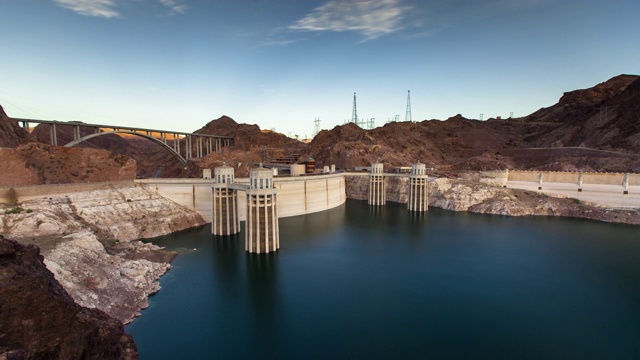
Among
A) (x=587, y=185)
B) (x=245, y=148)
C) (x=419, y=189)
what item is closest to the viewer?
(x=587, y=185)

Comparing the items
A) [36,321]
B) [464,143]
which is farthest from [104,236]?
[464,143]

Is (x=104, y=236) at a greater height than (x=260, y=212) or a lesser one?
lesser

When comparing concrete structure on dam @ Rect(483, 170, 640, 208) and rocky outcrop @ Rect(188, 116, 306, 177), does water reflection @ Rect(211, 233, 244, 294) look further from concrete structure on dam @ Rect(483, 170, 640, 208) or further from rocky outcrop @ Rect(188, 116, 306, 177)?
concrete structure on dam @ Rect(483, 170, 640, 208)

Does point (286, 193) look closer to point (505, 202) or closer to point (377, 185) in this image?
point (377, 185)

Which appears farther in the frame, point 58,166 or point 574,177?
point 574,177

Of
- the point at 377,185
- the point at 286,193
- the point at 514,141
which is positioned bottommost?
the point at 286,193

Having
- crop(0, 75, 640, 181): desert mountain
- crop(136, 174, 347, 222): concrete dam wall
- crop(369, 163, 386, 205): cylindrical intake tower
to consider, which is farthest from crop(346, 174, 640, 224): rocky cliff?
crop(136, 174, 347, 222): concrete dam wall

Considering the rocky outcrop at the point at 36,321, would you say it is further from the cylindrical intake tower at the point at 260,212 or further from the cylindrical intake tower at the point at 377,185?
the cylindrical intake tower at the point at 377,185

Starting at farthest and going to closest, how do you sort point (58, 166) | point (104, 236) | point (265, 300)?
point (58, 166) < point (104, 236) < point (265, 300)
